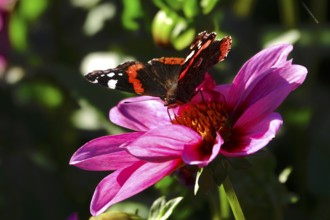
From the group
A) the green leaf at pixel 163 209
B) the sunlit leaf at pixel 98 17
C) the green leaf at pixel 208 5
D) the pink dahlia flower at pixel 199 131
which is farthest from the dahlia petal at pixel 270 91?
the sunlit leaf at pixel 98 17

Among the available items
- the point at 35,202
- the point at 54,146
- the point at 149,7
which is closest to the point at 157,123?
the point at 149,7

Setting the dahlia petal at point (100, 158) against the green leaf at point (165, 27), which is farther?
the green leaf at point (165, 27)

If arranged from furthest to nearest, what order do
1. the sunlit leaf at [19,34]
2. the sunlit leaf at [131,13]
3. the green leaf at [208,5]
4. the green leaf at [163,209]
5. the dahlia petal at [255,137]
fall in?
the sunlit leaf at [19,34]
the sunlit leaf at [131,13]
the green leaf at [208,5]
the green leaf at [163,209]
the dahlia petal at [255,137]

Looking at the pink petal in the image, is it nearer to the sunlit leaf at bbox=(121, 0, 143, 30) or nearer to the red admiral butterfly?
the red admiral butterfly

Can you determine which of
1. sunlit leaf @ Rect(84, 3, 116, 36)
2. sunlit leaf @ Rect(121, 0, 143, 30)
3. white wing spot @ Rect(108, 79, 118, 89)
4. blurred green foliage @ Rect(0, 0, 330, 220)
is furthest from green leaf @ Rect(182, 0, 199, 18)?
sunlit leaf @ Rect(84, 3, 116, 36)

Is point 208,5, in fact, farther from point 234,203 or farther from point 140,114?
point 234,203

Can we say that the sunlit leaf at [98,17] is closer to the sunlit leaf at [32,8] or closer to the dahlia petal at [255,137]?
the sunlit leaf at [32,8]
